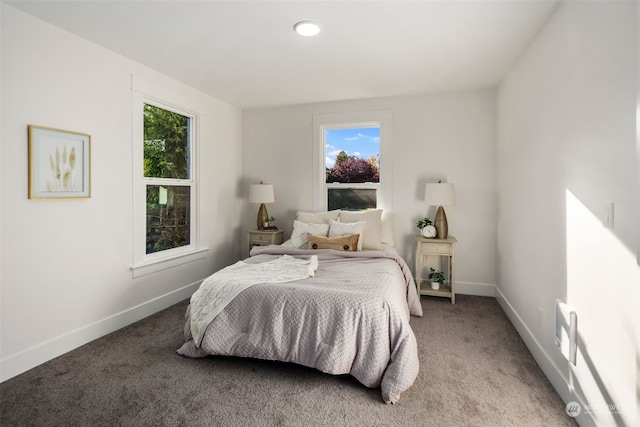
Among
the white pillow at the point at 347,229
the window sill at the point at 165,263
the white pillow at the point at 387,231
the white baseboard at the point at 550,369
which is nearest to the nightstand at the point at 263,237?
the window sill at the point at 165,263

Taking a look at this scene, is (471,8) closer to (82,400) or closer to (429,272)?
(429,272)

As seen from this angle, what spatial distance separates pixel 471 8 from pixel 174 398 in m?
3.16

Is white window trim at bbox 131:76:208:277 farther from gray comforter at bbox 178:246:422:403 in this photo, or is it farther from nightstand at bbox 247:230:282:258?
gray comforter at bbox 178:246:422:403

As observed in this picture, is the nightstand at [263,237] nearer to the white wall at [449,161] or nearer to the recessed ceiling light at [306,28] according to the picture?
the white wall at [449,161]

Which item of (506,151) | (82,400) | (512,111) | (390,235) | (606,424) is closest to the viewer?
(606,424)

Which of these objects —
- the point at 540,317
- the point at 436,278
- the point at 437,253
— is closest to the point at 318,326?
the point at 540,317

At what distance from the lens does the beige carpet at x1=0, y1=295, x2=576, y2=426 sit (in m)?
1.89

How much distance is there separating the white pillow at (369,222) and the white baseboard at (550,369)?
150cm

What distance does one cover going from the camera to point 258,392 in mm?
2145

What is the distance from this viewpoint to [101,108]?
292 centimetres

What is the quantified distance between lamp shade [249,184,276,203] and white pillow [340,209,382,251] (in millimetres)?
1021

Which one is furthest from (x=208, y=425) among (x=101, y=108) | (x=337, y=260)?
(x=101, y=108)

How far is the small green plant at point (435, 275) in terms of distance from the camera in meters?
4.01

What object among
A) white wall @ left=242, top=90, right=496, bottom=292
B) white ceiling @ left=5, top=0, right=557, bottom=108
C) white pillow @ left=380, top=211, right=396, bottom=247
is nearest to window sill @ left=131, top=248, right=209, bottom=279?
white wall @ left=242, top=90, right=496, bottom=292
